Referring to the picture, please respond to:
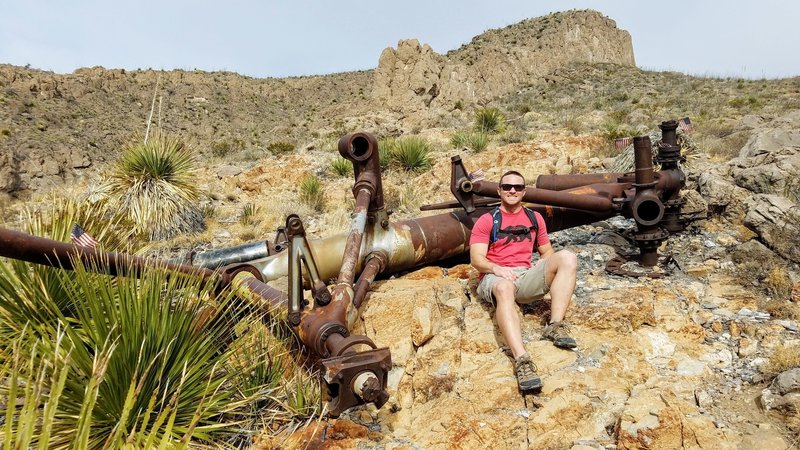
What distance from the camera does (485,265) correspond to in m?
3.88

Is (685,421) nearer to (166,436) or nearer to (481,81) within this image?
(166,436)

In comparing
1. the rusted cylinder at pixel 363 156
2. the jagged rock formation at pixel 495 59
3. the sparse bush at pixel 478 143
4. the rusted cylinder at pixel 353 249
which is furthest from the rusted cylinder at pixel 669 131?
the jagged rock formation at pixel 495 59

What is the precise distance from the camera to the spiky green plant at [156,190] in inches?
315

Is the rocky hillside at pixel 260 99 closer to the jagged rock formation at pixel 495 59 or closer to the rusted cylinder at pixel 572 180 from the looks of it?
the jagged rock formation at pixel 495 59

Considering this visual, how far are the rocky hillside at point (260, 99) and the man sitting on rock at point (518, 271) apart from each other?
8.12m

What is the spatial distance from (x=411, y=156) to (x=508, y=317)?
25.4ft

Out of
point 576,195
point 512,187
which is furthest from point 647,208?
point 512,187

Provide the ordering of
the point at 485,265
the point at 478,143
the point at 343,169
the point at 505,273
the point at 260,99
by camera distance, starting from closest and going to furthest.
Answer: the point at 505,273, the point at 485,265, the point at 343,169, the point at 478,143, the point at 260,99

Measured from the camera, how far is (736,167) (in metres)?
6.29

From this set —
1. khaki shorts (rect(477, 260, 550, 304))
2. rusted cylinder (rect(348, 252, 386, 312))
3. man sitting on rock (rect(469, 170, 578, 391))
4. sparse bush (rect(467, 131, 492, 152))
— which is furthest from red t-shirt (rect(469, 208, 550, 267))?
sparse bush (rect(467, 131, 492, 152))

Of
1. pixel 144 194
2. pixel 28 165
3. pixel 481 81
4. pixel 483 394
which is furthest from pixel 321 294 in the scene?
pixel 481 81

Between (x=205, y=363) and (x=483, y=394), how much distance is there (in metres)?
1.66

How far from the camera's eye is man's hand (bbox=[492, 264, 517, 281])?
3.69 metres

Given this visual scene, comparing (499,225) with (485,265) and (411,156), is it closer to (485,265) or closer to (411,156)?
(485,265)
